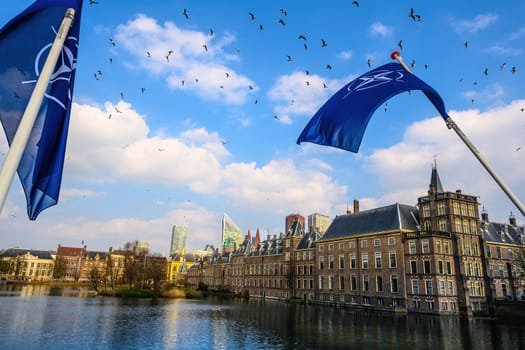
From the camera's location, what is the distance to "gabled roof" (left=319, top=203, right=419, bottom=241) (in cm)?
6612

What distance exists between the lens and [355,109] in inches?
419

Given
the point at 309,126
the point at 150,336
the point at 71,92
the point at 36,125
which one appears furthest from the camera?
the point at 150,336

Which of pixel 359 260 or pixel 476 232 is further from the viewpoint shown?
pixel 359 260

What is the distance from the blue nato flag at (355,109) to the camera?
33.9ft

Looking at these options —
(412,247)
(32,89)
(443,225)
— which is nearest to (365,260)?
(412,247)

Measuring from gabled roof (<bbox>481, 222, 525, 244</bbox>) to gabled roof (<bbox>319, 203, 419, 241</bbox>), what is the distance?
1369cm

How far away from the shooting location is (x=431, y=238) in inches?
2352

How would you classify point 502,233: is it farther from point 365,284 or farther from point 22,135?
point 22,135

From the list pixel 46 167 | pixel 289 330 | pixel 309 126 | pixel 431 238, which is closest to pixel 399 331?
pixel 289 330

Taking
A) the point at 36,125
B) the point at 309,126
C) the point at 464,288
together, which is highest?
the point at 309,126

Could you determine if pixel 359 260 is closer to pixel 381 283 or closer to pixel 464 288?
pixel 381 283

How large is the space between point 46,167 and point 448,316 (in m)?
59.8

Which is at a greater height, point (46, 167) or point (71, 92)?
point (71, 92)

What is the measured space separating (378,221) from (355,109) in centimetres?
6349
